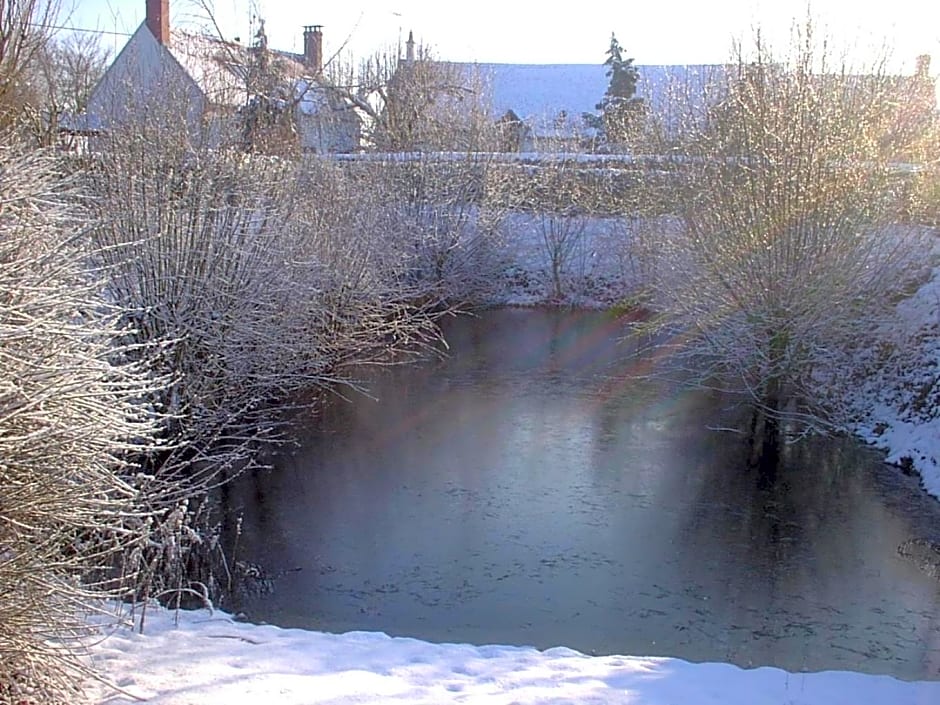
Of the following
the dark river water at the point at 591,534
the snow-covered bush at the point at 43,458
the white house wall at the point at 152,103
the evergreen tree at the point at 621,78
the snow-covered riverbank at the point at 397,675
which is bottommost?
the dark river water at the point at 591,534

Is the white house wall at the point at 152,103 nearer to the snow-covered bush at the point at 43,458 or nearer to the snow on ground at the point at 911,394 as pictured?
the snow-covered bush at the point at 43,458

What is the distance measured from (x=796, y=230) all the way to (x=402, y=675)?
28.0ft

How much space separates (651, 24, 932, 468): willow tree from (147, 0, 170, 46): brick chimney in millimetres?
19817

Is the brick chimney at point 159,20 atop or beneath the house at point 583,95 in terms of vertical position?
atop

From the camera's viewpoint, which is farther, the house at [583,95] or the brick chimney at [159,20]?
the brick chimney at [159,20]

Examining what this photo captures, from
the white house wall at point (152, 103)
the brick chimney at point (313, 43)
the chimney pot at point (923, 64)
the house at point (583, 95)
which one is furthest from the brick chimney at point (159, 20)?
the chimney pot at point (923, 64)

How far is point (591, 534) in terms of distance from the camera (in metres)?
8.08

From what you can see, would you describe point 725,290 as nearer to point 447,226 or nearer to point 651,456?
point 651,456

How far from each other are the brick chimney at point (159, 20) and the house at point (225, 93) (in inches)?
1.1

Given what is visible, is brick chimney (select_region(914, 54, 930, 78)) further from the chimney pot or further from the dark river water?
the dark river water

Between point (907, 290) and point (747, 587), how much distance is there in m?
7.87

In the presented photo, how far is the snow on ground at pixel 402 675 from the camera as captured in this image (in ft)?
14.0

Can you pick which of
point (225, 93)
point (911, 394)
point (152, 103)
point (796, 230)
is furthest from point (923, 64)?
point (225, 93)

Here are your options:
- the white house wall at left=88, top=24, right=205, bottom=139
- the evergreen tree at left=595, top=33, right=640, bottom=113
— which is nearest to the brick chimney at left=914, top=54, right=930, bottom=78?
the white house wall at left=88, top=24, right=205, bottom=139
